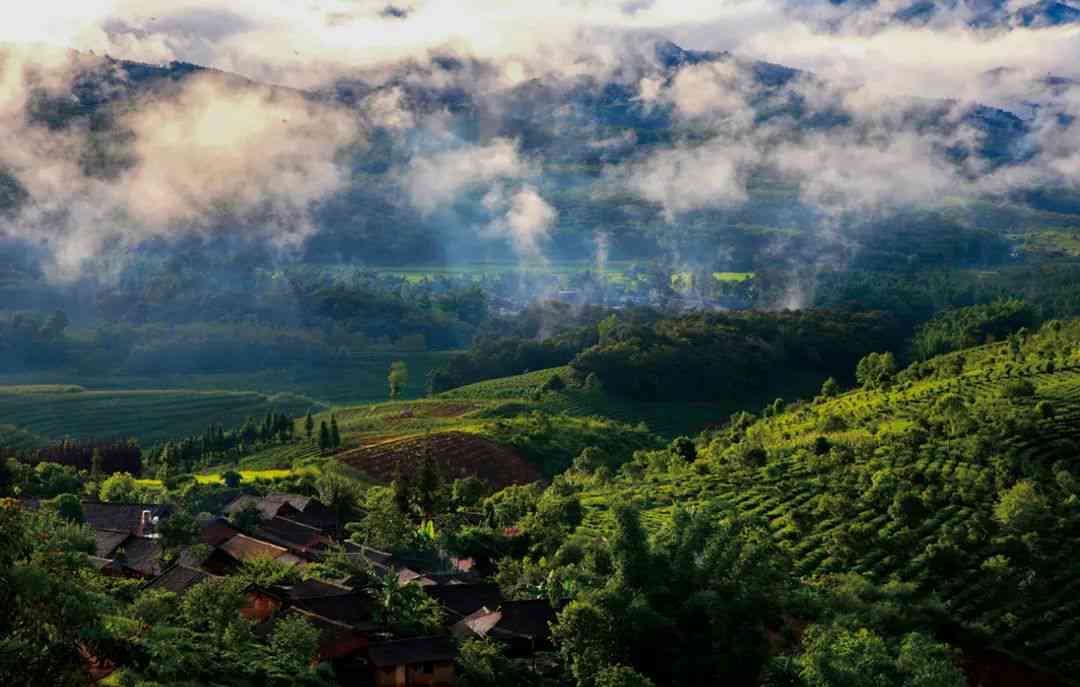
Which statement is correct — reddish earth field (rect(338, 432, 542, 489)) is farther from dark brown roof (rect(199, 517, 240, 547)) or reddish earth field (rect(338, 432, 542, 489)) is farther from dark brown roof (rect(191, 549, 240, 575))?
dark brown roof (rect(191, 549, 240, 575))

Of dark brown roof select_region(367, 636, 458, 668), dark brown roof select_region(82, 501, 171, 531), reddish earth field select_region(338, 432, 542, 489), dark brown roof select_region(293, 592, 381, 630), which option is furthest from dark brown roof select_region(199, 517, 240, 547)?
reddish earth field select_region(338, 432, 542, 489)

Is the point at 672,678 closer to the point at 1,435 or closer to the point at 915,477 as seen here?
the point at 915,477

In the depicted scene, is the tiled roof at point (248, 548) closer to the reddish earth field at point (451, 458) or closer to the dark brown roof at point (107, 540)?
the dark brown roof at point (107, 540)

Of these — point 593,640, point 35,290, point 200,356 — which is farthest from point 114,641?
point 35,290

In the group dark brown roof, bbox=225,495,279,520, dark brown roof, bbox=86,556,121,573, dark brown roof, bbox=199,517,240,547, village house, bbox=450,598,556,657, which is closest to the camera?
village house, bbox=450,598,556,657

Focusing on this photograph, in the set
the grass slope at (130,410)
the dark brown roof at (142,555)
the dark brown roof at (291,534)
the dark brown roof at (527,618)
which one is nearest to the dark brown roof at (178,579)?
the dark brown roof at (142,555)
